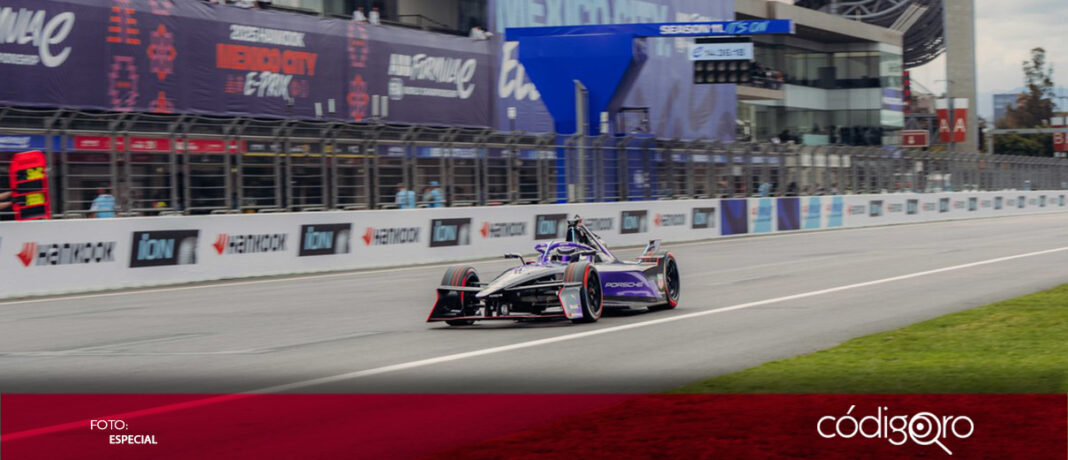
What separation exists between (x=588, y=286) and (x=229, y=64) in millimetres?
25326

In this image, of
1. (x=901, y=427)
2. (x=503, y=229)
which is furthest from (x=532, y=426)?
(x=503, y=229)

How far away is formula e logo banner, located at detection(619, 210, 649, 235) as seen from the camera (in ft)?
107

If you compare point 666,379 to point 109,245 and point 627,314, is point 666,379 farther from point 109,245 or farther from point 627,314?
point 109,245

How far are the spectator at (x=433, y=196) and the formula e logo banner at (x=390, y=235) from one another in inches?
32.9

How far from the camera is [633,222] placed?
32.9 m

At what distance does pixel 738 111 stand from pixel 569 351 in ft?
225

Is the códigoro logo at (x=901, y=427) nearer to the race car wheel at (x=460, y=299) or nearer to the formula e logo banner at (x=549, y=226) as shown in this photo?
the race car wheel at (x=460, y=299)

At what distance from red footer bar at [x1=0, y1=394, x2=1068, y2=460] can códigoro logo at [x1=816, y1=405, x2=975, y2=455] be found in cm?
1

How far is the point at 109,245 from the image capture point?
64.3 feet

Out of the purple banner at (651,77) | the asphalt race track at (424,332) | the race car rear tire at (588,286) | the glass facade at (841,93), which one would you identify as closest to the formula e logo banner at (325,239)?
the asphalt race track at (424,332)

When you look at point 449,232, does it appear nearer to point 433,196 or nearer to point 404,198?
point 433,196

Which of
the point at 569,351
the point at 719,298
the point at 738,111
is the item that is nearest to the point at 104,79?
the point at 719,298

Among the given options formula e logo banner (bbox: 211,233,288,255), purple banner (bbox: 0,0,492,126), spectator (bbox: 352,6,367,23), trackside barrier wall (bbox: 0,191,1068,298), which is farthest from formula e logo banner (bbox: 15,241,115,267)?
spectator (bbox: 352,6,367,23)

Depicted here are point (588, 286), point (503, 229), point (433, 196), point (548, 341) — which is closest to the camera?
point (548, 341)
